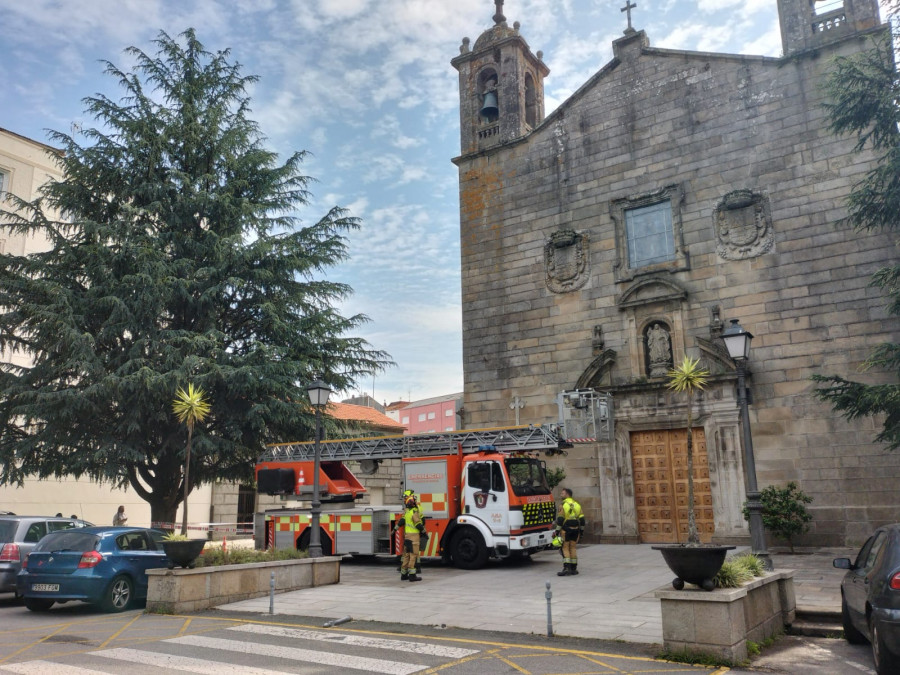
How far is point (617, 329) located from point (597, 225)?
3.25 m

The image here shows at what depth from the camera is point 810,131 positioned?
1769cm

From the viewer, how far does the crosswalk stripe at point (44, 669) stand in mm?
6980

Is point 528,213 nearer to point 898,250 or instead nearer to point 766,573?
point 898,250

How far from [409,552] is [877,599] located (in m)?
8.77

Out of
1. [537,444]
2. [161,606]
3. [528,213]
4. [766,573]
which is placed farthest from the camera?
[528,213]

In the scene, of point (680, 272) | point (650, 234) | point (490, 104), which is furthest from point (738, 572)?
point (490, 104)

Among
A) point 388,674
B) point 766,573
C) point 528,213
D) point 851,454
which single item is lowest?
point 388,674

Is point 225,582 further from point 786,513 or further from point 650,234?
point 650,234

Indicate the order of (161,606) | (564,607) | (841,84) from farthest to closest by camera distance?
(841,84) → (161,606) → (564,607)

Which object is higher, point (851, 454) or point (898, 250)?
point (898, 250)

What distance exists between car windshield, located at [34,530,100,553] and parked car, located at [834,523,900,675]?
10715mm

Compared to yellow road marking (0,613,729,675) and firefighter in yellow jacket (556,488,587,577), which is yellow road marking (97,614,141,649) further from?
firefighter in yellow jacket (556,488,587,577)

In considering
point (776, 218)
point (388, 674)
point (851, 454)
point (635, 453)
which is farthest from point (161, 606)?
point (776, 218)

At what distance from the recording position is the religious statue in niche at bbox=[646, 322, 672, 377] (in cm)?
1853
